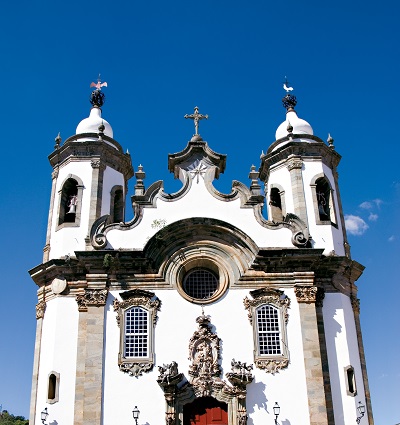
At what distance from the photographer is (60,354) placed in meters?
18.6

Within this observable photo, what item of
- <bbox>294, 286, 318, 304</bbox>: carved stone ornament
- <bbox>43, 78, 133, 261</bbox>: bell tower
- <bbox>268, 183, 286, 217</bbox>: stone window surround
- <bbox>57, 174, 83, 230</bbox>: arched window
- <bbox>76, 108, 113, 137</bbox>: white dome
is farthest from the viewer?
<bbox>76, 108, 113, 137</bbox>: white dome

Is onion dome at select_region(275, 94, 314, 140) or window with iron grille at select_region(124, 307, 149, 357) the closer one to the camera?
window with iron grille at select_region(124, 307, 149, 357)

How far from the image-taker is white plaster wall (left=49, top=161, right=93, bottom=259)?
819 inches

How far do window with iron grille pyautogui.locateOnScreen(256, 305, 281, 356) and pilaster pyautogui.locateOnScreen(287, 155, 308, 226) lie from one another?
4.19m

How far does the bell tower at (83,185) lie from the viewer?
2122 centimetres

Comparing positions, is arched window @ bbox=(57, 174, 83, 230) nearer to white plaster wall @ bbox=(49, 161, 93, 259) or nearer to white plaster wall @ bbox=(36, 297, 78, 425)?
white plaster wall @ bbox=(49, 161, 93, 259)

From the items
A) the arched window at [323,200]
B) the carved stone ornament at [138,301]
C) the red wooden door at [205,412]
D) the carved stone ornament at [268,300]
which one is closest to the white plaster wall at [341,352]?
the carved stone ornament at [268,300]

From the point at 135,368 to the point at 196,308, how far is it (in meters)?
2.77

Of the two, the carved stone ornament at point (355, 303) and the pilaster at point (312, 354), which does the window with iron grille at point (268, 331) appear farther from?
the carved stone ornament at point (355, 303)

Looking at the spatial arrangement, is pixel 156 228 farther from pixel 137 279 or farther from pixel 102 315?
pixel 102 315

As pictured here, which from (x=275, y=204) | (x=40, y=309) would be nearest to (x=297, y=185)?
(x=275, y=204)

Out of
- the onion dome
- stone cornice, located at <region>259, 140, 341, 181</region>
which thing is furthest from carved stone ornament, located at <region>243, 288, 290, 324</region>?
the onion dome

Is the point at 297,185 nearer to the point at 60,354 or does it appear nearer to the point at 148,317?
the point at 148,317

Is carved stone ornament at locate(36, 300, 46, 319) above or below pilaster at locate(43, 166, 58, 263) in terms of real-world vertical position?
below
